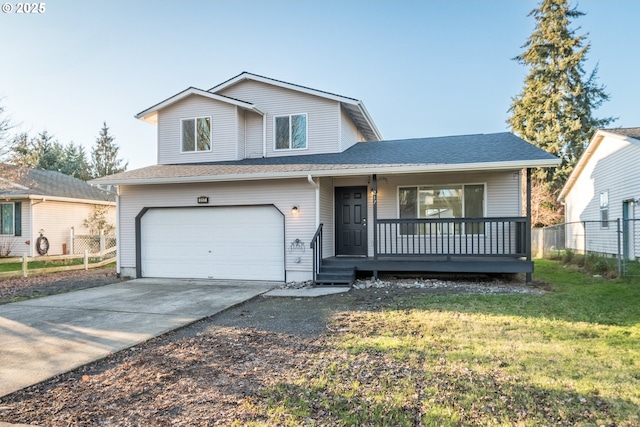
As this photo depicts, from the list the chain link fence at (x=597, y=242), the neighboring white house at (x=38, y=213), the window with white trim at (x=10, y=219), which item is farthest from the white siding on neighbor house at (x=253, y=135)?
the window with white trim at (x=10, y=219)

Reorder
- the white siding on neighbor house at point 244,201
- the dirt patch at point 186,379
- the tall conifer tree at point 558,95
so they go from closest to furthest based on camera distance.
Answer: the dirt patch at point 186,379
the white siding on neighbor house at point 244,201
the tall conifer tree at point 558,95

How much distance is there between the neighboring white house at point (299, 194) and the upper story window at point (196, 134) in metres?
0.03

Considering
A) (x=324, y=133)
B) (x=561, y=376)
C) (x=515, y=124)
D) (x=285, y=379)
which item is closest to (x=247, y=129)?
(x=324, y=133)

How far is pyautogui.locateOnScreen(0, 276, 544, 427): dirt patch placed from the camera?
2973mm

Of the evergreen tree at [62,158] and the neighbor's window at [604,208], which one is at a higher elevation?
the evergreen tree at [62,158]

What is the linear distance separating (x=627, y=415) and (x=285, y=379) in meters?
2.77

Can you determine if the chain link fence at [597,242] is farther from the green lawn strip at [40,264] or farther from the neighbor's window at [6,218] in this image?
the neighbor's window at [6,218]

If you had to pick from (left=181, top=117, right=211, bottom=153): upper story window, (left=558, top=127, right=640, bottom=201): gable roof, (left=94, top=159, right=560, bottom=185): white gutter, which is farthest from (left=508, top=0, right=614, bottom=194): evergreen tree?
(left=181, top=117, right=211, bottom=153): upper story window

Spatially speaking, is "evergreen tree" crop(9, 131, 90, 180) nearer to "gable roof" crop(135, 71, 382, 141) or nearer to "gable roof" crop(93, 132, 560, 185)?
"gable roof" crop(135, 71, 382, 141)

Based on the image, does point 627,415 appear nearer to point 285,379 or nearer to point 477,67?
point 285,379

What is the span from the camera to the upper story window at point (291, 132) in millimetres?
11328

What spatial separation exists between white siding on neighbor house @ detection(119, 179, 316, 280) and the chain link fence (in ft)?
25.2

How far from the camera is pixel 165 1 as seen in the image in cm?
1177

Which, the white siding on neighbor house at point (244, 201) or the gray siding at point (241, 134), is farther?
the gray siding at point (241, 134)
